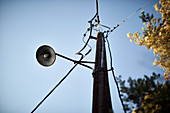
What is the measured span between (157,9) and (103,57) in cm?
503

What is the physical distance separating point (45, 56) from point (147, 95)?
3.63 metres

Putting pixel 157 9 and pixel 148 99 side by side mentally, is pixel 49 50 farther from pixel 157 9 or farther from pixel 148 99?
pixel 157 9

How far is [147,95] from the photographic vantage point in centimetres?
212

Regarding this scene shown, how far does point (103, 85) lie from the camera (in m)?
3.00

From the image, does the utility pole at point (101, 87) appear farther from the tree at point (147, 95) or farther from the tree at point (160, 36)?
the tree at point (160, 36)

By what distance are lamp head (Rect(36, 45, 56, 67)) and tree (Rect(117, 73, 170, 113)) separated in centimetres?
271

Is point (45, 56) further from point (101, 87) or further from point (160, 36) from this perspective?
point (160, 36)

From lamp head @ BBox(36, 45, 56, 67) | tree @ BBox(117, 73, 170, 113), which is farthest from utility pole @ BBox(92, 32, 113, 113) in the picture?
lamp head @ BBox(36, 45, 56, 67)

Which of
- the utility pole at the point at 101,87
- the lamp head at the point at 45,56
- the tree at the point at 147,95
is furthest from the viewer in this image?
the lamp head at the point at 45,56

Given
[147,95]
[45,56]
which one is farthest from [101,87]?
[45,56]

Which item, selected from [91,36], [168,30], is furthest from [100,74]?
[168,30]

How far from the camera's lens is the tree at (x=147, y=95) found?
203cm

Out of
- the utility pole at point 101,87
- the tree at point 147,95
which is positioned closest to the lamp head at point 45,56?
the utility pole at point 101,87

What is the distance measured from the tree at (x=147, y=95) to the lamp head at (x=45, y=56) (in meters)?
2.71
